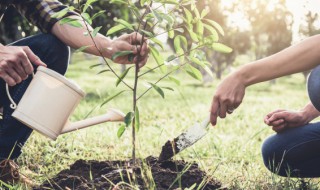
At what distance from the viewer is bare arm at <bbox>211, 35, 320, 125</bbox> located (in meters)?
1.85

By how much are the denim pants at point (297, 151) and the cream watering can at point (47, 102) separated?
99 centimetres

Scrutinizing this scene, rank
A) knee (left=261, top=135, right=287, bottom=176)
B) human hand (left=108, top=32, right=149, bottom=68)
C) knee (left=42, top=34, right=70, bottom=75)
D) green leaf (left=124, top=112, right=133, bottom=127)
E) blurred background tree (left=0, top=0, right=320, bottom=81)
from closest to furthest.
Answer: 1. green leaf (left=124, top=112, right=133, bottom=127)
2. human hand (left=108, top=32, right=149, bottom=68)
3. knee (left=261, top=135, right=287, bottom=176)
4. knee (left=42, top=34, right=70, bottom=75)
5. blurred background tree (left=0, top=0, right=320, bottom=81)

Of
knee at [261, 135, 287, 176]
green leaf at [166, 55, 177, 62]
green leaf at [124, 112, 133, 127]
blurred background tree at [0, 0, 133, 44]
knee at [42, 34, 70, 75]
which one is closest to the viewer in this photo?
green leaf at [124, 112, 133, 127]

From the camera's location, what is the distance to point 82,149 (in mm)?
3154

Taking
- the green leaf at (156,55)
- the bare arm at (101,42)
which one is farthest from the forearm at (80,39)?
the green leaf at (156,55)

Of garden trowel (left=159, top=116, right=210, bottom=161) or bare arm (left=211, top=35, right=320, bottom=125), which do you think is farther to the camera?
garden trowel (left=159, top=116, right=210, bottom=161)

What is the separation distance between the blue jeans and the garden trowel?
2.79ft

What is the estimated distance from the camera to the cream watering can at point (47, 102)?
77.2 inches

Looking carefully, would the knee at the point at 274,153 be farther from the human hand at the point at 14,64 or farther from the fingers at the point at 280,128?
the human hand at the point at 14,64

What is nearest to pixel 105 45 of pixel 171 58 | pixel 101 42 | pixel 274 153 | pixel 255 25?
pixel 101 42

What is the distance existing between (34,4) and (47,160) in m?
1.02

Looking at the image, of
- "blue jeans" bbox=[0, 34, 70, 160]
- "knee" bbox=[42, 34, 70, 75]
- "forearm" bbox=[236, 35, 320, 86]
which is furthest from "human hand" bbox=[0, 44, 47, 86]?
"forearm" bbox=[236, 35, 320, 86]

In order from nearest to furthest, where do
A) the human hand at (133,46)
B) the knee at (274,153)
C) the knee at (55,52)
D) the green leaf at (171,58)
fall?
1. the green leaf at (171,58)
2. the human hand at (133,46)
3. the knee at (274,153)
4. the knee at (55,52)

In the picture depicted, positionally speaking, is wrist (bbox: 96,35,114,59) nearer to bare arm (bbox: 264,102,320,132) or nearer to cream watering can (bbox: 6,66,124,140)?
cream watering can (bbox: 6,66,124,140)
